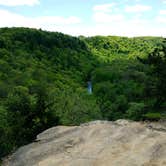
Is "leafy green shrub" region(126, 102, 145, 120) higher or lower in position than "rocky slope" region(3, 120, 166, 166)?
lower

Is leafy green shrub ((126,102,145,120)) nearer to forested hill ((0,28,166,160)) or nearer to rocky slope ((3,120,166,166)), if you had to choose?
forested hill ((0,28,166,160))

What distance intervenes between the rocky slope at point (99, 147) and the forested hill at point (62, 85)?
8.40 meters

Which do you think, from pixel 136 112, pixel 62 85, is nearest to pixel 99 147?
pixel 136 112

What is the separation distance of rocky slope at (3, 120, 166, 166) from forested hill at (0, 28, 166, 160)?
8402mm

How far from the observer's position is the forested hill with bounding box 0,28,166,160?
3128cm

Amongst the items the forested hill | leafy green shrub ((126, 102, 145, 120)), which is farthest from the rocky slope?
leafy green shrub ((126, 102, 145, 120))

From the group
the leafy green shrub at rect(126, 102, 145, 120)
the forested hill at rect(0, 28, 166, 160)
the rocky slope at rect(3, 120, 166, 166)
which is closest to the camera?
the rocky slope at rect(3, 120, 166, 166)

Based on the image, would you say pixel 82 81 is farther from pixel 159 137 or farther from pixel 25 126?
pixel 159 137

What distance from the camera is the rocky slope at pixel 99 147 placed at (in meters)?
14.1

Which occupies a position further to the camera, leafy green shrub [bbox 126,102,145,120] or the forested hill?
leafy green shrub [bbox 126,102,145,120]

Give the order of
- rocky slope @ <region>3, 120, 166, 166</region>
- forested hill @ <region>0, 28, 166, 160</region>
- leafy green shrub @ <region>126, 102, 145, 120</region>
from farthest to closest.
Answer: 1. leafy green shrub @ <region>126, 102, 145, 120</region>
2. forested hill @ <region>0, 28, 166, 160</region>
3. rocky slope @ <region>3, 120, 166, 166</region>

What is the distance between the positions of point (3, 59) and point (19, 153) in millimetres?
110474

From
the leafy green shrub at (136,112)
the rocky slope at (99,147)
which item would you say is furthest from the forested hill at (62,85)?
the rocky slope at (99,147)

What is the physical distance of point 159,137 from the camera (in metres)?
16.0
